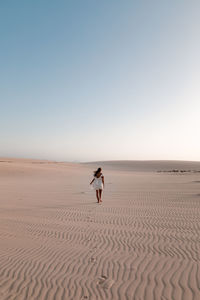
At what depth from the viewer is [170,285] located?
3.93 metres

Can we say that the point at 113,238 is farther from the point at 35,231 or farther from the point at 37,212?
the point at 37,212

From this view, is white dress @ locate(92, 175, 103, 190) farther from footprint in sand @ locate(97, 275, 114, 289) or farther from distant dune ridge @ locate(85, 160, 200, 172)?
distant dune ridge @ locate(85, 160, 200, 172)

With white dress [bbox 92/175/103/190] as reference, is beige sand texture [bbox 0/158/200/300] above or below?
below

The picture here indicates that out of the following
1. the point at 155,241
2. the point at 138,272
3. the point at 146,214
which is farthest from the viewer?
the point at 146,214

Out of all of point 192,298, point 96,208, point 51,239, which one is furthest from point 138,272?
point 96,208

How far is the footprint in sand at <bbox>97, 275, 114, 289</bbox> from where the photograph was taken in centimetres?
387

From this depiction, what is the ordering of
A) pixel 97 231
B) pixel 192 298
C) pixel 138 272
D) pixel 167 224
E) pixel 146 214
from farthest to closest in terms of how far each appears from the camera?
pixel 146 214 < pixel 167 224 < pixel 97 231 < pixel 138 272 < pixel 192 298

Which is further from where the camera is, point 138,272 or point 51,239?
point 51,239

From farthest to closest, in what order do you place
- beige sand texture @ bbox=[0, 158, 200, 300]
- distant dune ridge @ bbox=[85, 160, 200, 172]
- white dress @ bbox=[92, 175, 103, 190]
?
distant dune ridge @ bbox=[85, 160, 200, 172], white dress @ bbox=[92, 175, 103, 190], beige sand texture @ bbox=[0, 158, 200, 300]

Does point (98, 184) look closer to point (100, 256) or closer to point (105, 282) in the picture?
point (100, 256)

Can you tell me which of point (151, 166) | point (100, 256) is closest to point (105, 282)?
point (100, 256)

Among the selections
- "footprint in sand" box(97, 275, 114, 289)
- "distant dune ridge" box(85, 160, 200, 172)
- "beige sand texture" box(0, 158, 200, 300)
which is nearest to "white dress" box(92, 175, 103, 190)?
"beige sand texture" box(0, 158, 200, 300)

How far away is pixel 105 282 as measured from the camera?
4.00m

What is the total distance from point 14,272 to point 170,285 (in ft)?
10.1
